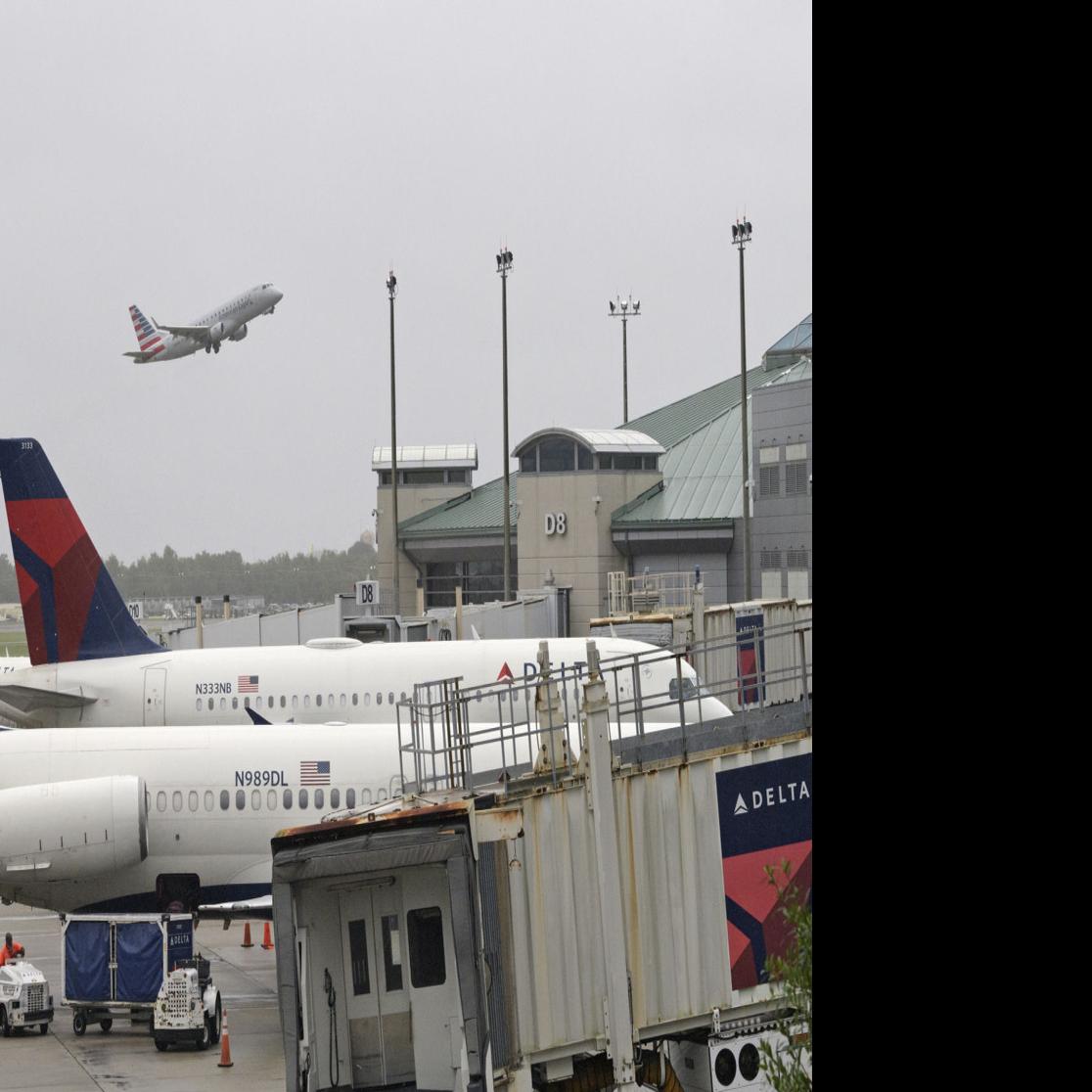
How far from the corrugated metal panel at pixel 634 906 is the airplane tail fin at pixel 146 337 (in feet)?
412

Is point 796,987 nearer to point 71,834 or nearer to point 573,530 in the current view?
point 71,834

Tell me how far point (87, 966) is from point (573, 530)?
50.3 m

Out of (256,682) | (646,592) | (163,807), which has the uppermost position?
(646,592)

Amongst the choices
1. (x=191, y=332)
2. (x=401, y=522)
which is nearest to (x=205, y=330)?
(x=191, y=332)

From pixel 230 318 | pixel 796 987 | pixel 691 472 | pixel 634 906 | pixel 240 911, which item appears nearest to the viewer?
pixel 796 987

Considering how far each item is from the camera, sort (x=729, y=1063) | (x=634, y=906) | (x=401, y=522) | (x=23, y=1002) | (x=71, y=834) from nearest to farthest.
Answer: (x=634, y=906) → (x=729, y=1063) → (x=23, y=1002) → (x=71, y=834) → (x=401, y=522)

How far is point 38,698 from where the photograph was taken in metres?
45.2

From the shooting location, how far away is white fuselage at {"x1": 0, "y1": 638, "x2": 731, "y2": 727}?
147 ft

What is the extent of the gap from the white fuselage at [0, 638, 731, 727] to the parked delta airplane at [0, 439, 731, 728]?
0.10 feet

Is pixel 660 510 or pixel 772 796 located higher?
pixel 660 510

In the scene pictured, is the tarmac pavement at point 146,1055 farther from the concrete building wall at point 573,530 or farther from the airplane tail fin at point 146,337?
the airplane tail fin at point 146,337

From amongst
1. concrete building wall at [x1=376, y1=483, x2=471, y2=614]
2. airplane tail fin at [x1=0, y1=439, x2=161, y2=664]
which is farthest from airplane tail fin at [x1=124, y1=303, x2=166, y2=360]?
airplane tail fin at [x1=0, y1=439, x2=161, y2=664]
